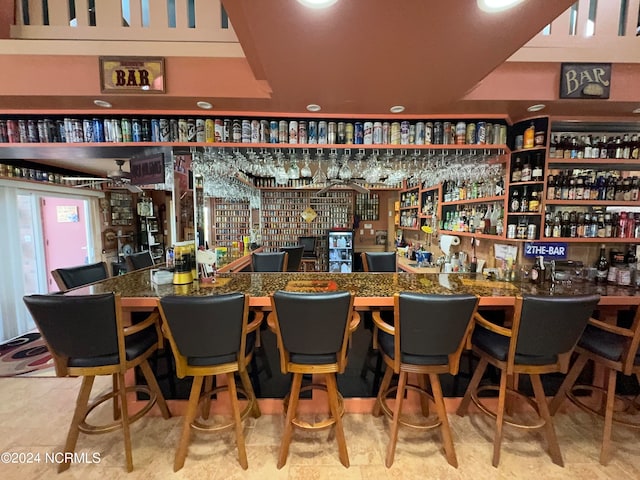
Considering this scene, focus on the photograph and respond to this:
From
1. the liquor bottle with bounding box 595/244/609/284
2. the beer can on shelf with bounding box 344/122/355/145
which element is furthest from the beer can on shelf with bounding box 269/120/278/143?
the liquor bottle with bounding box 595/244/609/284

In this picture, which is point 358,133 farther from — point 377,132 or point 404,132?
point 404,132

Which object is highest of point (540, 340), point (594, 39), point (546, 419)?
point (594, 39)

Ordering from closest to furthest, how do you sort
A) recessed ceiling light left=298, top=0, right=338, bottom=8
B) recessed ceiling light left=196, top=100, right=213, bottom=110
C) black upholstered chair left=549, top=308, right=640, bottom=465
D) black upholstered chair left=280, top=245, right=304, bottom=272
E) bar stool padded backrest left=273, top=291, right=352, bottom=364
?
recessed ceiling light left=298, top=0, right=338, bottom=8
bar stool padded backrest left=273, top=291, right=352, bottom=364
black upholstered chair left=549, top=308, right=640, bottom=465
recessed ceiling light left=196, top=100, right=213, bottom=110
black upholstered chair left=280, top=245, right=304, bottom=272

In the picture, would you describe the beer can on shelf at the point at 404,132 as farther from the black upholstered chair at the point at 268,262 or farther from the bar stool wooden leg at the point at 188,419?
the bar stool wooden leg at the point at 188,419

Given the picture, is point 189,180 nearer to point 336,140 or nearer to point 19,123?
point 19,123

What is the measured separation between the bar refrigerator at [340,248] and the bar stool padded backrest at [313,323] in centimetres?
464

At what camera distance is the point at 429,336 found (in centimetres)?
156

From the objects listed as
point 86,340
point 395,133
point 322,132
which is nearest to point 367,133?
point 395,133

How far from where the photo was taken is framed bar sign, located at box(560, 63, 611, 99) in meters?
2.14

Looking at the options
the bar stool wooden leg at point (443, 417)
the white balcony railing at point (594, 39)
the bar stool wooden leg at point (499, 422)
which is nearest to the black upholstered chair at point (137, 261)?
the bar stool wooden leg at point (443, 417)

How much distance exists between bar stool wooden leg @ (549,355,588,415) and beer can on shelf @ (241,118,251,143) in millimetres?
3047

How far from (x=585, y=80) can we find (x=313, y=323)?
274cm

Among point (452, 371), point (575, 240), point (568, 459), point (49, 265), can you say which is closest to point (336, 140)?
point (452, 371)

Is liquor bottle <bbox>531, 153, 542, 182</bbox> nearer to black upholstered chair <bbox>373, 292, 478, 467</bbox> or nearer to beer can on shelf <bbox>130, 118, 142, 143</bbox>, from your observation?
black upholstered chair <bbox>373, 292, 478, 467</bbox>
